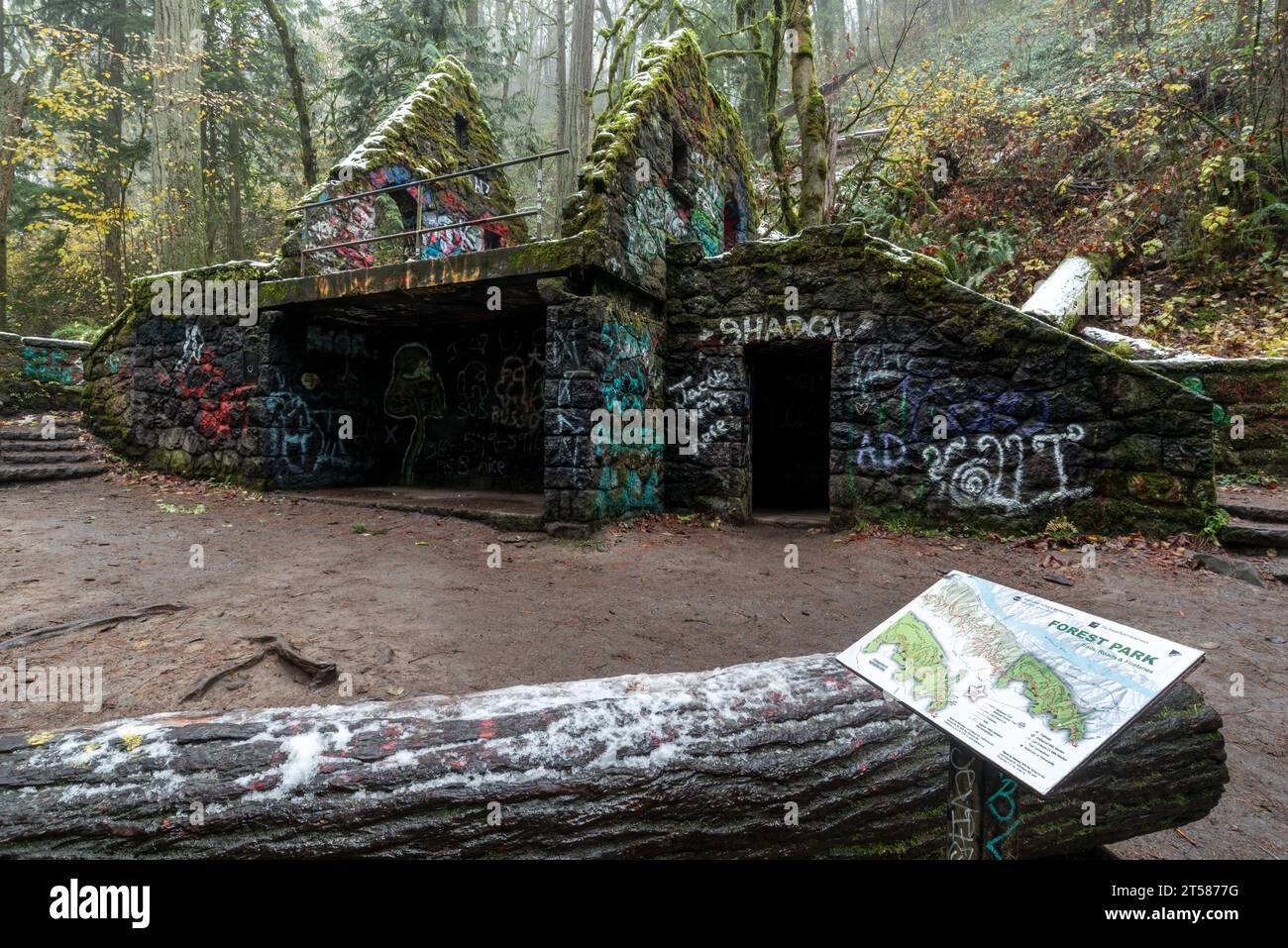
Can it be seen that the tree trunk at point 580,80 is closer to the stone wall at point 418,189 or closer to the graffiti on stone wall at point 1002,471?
the stone wall at point 418,189

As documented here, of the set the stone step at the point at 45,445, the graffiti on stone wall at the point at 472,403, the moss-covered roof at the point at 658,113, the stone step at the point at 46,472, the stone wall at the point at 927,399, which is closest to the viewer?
the stone wall at the point at 927,399

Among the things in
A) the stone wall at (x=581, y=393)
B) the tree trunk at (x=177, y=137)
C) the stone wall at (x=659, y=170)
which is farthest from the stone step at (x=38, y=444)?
the stone wall at (x=659, y=170)

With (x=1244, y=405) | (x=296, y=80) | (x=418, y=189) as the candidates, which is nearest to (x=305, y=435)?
(x=418, y=189)

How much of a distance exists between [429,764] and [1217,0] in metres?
20.1

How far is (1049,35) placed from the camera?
17.4 m

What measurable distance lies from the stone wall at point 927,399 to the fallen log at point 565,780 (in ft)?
17.0

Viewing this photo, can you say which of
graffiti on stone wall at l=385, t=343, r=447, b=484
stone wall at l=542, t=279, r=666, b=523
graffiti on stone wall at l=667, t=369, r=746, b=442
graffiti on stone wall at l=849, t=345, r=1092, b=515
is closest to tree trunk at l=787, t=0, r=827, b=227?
graffiti on stone wall at l=667, t=369, r=746, b=442

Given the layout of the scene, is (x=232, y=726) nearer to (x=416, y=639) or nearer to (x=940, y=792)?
(x=940, y=792)

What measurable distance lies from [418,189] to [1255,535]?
1084 centimetres

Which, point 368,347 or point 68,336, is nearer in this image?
point 368,347

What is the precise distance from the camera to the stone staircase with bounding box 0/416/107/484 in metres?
8.79

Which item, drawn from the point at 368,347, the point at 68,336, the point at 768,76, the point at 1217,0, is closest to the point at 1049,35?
the point at 1217,0

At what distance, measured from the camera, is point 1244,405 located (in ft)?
23.8

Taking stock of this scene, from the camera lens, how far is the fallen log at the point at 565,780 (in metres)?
1.59
